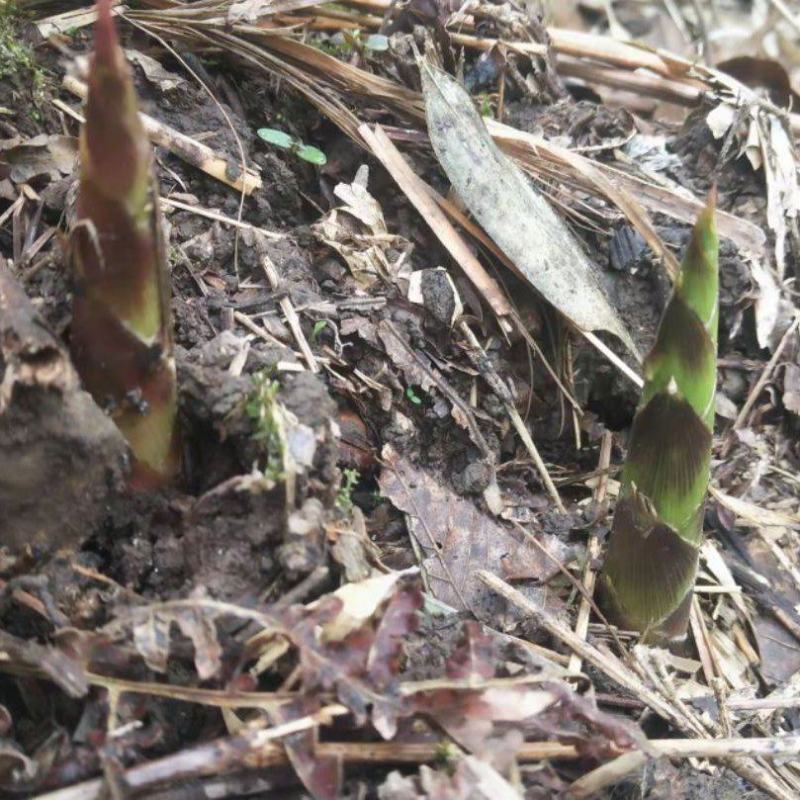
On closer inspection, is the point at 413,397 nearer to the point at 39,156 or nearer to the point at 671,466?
the point at 671,466

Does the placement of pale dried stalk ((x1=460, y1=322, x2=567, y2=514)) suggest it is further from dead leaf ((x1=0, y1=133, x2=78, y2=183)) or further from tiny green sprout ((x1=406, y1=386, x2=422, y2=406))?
dead leaf ((x1=0, y1=133, x2=78, y2=183))

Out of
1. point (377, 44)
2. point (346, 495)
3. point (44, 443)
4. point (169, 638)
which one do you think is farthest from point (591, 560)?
point (377, 44)

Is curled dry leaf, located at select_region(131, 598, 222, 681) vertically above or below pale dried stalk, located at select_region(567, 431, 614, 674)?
above

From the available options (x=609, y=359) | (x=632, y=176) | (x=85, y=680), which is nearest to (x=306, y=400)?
(x=85, y=680)

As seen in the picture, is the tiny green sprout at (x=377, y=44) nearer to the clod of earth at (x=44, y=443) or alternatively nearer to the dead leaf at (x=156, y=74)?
the dead leaf at (x=156, y=74)

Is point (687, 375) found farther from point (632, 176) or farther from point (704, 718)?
point (632, 176)

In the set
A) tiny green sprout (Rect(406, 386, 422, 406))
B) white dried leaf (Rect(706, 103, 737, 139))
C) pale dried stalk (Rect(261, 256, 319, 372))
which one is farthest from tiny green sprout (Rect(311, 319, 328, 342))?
white dried leaf (Rect(706, 103, 737, 139))

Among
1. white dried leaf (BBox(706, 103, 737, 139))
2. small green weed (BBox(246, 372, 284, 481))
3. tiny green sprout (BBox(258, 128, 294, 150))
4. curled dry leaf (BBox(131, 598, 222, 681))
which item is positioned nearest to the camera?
curled dry leaf (BBox(131, 598, 222, 681))
